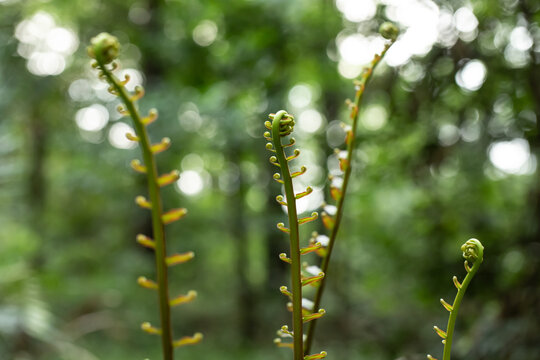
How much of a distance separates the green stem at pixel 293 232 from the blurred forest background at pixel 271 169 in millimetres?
525

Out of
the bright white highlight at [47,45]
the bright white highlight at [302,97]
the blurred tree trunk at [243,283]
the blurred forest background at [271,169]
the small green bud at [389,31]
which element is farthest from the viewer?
the bright white highlight at [302,97]

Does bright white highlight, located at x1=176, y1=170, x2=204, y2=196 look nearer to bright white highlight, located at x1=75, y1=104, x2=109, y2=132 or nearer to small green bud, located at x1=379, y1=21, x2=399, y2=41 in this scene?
bright white highlight, located at x1=75, y1=104, x2=109, y2=132

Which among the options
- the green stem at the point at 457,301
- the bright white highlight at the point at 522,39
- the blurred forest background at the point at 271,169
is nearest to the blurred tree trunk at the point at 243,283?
the blurred forest background at the point at 271,169

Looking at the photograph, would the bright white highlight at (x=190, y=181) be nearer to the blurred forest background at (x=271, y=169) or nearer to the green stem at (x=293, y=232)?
the blurred forest background at (x=271, y=169)

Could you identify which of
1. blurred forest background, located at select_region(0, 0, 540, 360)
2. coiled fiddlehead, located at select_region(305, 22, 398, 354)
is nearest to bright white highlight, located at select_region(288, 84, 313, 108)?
blurred forest background, located at select_region(0, 0, 540, 360)

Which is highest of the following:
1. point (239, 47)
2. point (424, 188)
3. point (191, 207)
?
point (191, 207)

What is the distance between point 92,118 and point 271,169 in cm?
222

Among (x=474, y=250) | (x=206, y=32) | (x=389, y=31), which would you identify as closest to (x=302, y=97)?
(x=206, y=32)

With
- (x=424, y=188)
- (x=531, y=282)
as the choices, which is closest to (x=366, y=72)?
(x=531, y=282)

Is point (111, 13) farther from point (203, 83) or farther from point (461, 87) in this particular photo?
point (461, 87)

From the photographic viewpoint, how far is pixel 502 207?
2.42m

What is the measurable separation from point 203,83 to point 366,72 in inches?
124

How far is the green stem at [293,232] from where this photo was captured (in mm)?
420

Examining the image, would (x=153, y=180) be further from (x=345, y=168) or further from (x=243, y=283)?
(x=243, y=283)
